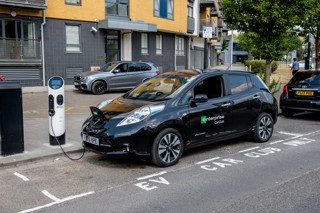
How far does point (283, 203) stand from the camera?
4496 mm

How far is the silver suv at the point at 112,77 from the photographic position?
1711 centimetres

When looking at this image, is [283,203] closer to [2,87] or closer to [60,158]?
[60,158]

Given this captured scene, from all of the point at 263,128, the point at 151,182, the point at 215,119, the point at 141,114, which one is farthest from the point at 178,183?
the point at 263,128

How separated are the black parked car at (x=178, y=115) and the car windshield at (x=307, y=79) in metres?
3.44

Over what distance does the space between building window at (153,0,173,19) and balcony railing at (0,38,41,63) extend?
9.57 m

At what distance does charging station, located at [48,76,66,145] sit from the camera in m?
7.00

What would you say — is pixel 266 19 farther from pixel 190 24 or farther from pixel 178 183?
pixel 190 24

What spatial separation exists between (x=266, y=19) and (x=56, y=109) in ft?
28.7

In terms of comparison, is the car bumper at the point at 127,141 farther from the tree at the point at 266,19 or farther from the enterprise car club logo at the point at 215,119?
the tree at the point at 266,19

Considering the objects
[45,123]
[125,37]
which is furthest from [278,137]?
[125,37]

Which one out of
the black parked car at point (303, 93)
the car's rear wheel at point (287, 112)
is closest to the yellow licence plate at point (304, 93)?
the black parked car at point (303, 93)

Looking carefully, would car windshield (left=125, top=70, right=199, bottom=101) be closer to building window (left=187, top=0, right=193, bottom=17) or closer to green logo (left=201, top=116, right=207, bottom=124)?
green logo (left=201, top=116, right=207, bottom=124)

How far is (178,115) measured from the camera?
6.17m

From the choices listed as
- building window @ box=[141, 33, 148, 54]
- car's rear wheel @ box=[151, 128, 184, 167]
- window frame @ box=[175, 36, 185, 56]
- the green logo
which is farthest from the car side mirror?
window frame @ box=[175, 36, 185, 56]
